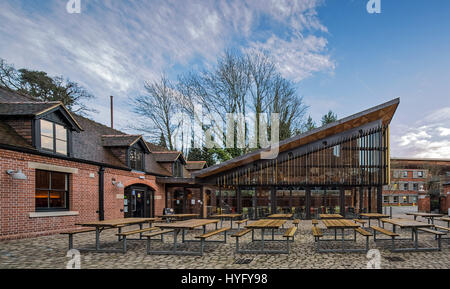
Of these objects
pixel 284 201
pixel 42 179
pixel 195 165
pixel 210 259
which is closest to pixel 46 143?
pixel 42 179

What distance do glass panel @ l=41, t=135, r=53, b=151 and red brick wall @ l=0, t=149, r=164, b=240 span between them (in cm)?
45

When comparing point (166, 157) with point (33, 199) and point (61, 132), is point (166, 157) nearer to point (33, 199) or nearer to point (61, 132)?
point (61, 132)

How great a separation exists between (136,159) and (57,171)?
573 centimetres

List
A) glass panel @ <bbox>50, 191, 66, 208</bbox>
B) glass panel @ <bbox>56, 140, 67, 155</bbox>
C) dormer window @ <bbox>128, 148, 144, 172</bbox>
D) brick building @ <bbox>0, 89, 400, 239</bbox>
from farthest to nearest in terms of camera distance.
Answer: dormer window @ <bbox>128, 148, 144, 172</bbox> < brick building @ <bbox>0, 89, 400, 239</bbox> < glass panel @ <bbox>56, 140, 67, 155</bbox> < glass panel @ <bbox>50, 191, 66, 208</bbox>

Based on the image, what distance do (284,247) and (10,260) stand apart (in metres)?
6.81

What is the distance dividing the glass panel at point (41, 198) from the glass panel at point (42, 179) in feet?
0.68

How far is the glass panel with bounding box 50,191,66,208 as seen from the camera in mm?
11958

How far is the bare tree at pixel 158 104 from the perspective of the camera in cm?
2806

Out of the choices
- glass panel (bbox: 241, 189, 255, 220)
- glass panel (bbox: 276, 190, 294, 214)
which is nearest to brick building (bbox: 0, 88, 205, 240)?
glass panel (bbox: 241, 189, 255, 220)

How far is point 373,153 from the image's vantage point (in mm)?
18594

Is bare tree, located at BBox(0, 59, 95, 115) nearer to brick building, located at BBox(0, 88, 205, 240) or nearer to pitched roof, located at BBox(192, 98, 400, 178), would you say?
brick building, located at BBox(0, 88, 205, 240)
